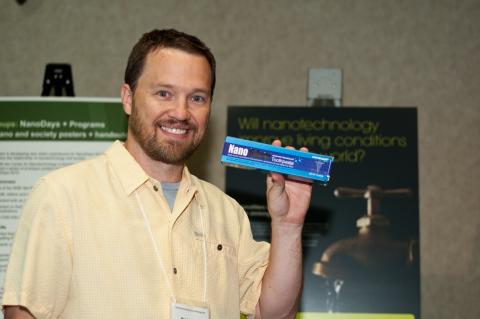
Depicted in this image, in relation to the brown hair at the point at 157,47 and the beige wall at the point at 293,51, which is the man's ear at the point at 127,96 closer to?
the brown hair at the point at 157,47

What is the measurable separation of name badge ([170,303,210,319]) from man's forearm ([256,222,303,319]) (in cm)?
31

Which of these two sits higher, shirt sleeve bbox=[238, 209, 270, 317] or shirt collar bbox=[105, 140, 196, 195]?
shirt collar bbox=[105, 140, 196, 195]

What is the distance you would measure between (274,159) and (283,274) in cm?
46

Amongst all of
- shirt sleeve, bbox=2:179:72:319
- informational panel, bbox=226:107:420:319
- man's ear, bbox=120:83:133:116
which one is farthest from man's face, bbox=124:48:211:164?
informational panel, bbox=226:107:420:319

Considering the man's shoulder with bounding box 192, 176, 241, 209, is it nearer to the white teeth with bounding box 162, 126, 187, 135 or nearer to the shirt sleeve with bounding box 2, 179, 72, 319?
the white teeth with bounding box 162, 126, 187, 135

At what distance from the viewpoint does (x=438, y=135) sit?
148 inches

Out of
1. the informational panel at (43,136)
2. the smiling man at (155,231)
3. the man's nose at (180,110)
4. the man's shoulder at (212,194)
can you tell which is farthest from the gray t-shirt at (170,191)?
the informational panel at (43,136)

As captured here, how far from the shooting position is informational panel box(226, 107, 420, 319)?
3.45 m

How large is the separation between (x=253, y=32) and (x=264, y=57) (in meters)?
0.17

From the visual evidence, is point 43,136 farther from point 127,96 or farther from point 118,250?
point 118,250

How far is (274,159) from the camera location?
1910mm

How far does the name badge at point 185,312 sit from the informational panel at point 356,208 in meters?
1.57

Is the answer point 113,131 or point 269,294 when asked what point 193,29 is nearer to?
point 113,131

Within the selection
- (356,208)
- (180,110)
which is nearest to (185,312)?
(180,110)
